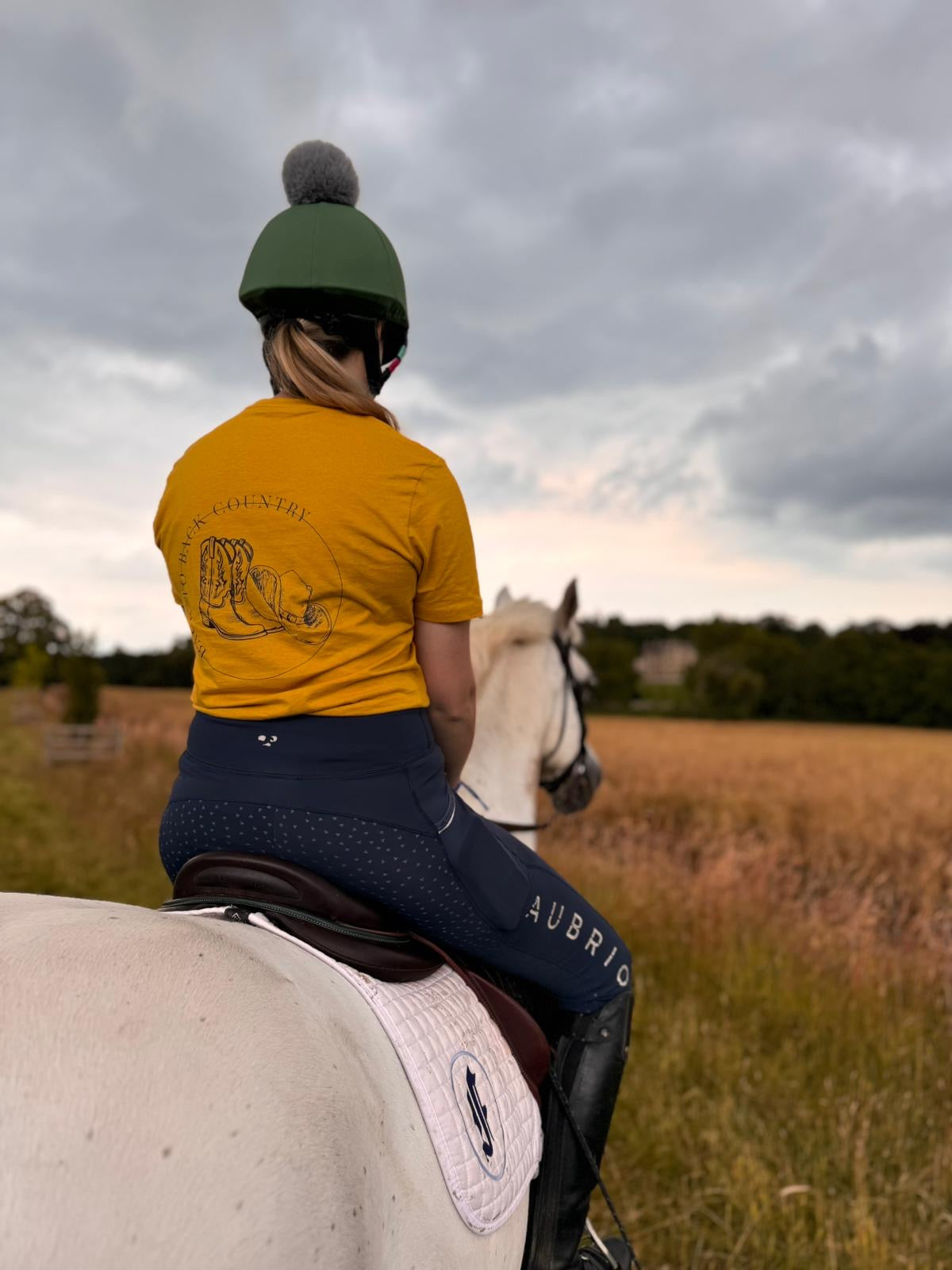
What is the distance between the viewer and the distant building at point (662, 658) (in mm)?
89125

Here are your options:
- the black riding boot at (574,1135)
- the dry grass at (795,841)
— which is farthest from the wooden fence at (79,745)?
the black riding boot at (574,1135)

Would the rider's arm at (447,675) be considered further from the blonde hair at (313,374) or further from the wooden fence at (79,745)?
the wooden fence at (79,745)

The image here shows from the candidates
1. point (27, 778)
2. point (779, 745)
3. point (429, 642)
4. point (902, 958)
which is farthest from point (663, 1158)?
point (779, 745)

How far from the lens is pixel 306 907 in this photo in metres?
1.65

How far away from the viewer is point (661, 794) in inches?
600

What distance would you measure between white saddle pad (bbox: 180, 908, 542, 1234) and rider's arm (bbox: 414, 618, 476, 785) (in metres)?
0.55

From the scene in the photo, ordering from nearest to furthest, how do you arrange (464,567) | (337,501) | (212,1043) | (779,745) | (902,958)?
(212,1043)
(337,501)
(464,567)
(902,958)
(779,745)

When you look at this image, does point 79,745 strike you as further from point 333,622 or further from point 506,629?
point 333,622

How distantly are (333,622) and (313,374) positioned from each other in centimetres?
58

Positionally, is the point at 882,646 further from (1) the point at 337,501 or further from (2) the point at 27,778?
(1) the point at 337,501

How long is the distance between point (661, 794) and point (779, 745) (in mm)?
13954

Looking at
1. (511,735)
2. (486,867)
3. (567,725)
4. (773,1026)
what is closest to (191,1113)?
(486,867)

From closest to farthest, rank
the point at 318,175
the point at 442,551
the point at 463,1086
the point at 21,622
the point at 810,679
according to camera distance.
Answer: the point at 463,1086, the point at 442,551, the point at 318,175, the point at 810,679, the point at 21,622

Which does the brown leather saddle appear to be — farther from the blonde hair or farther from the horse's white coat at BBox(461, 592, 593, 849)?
the horse's white coat at BBox(461, 592, 593, 849)
